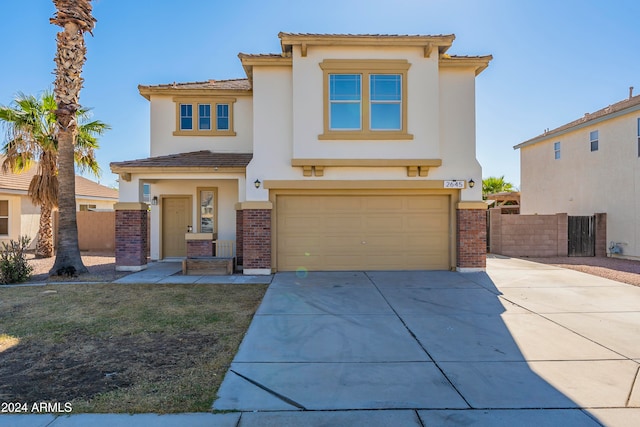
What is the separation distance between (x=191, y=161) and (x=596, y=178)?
16.9 m

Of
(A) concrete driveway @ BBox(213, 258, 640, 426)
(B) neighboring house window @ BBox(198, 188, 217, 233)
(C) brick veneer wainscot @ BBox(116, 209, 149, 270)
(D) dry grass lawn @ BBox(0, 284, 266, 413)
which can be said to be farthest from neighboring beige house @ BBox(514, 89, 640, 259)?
(C) brick veneer wainscot @ BBox(116, 209, 149, 270)

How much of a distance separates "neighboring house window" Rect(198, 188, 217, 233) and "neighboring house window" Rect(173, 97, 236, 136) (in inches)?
84.4

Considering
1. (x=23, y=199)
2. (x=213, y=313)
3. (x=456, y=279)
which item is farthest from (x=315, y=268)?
(x=23, y=199)

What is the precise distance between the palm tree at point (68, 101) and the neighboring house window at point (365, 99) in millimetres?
7204

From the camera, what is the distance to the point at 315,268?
37.8 ft

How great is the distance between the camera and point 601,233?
15781 mm

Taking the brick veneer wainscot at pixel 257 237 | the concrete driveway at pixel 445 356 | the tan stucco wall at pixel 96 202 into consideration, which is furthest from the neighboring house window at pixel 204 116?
the tan stucco wall at pixel 96 202

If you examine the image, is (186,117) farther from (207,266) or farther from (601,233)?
(601,233)

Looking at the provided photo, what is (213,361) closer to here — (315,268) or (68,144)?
(315,268)

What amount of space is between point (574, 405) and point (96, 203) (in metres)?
25.6

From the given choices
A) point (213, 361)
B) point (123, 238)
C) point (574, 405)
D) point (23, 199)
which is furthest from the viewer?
point (23, 199)

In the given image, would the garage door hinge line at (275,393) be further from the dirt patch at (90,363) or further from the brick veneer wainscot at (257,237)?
the brick veneer wainscot at (257,237)

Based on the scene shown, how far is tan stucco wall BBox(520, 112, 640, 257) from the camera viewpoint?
14672 millimetres

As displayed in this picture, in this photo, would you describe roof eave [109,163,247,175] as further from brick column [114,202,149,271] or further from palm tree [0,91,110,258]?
palm tree [0,91,110,258]
